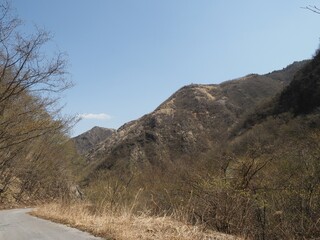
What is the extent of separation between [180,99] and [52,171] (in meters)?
83.8

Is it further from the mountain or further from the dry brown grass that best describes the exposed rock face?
the dry brown grass

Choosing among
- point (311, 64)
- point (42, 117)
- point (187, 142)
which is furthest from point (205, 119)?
point (42, 117)

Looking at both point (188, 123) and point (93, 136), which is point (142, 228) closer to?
point (188, 123)

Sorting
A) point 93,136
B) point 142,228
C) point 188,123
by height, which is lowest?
point 142,228

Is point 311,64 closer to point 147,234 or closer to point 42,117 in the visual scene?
point 42,117

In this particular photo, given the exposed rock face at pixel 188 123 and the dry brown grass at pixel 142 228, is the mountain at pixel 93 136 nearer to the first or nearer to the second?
the exposed rock face at pixel 188 123

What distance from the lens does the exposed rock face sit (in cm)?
9838

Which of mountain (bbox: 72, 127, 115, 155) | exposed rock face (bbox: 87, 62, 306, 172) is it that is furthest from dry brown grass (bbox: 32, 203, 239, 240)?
mountain (bbox: 72, 127, 115, 155)

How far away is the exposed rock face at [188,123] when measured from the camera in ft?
323

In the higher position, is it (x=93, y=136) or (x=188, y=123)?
(x=93, y=136)

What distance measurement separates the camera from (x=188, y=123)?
4370 inches

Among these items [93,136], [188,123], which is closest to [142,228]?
[188,123]

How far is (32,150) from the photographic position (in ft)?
133

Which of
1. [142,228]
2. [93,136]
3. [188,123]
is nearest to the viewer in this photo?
[142,228]
